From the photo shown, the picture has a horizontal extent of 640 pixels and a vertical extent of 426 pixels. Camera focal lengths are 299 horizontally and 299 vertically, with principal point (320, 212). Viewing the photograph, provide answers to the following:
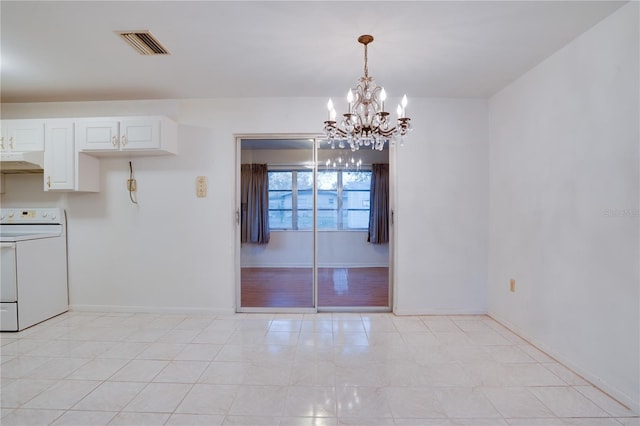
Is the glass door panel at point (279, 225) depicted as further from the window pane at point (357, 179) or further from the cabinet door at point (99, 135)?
the cabinet door at point (99, 135)

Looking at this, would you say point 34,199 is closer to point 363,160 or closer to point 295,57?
point 295,57

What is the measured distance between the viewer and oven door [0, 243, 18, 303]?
2.88 m

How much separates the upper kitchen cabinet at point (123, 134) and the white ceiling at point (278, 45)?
33 centimetres

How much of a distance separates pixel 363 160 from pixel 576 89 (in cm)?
206

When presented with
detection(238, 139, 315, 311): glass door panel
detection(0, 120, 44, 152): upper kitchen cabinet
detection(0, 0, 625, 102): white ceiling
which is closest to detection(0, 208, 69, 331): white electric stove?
detection(0, 120, 44, 152): upper kitchen cabinet

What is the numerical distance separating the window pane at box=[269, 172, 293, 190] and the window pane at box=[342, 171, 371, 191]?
0.79 m

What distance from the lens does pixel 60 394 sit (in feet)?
6.43

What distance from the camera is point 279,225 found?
402 cm

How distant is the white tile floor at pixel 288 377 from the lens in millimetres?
1763

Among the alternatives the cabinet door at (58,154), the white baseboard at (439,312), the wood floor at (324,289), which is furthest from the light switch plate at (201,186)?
the white baseboard at (439,312)

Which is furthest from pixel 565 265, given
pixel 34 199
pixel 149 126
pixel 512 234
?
pixel 34 199

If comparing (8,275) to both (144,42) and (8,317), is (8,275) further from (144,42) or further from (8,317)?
(144,42)

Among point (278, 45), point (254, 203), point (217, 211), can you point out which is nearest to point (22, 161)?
point (217, 211)

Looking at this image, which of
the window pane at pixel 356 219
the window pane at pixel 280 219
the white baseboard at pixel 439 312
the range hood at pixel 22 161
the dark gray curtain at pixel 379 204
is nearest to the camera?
the range hood at pixel 22 161
